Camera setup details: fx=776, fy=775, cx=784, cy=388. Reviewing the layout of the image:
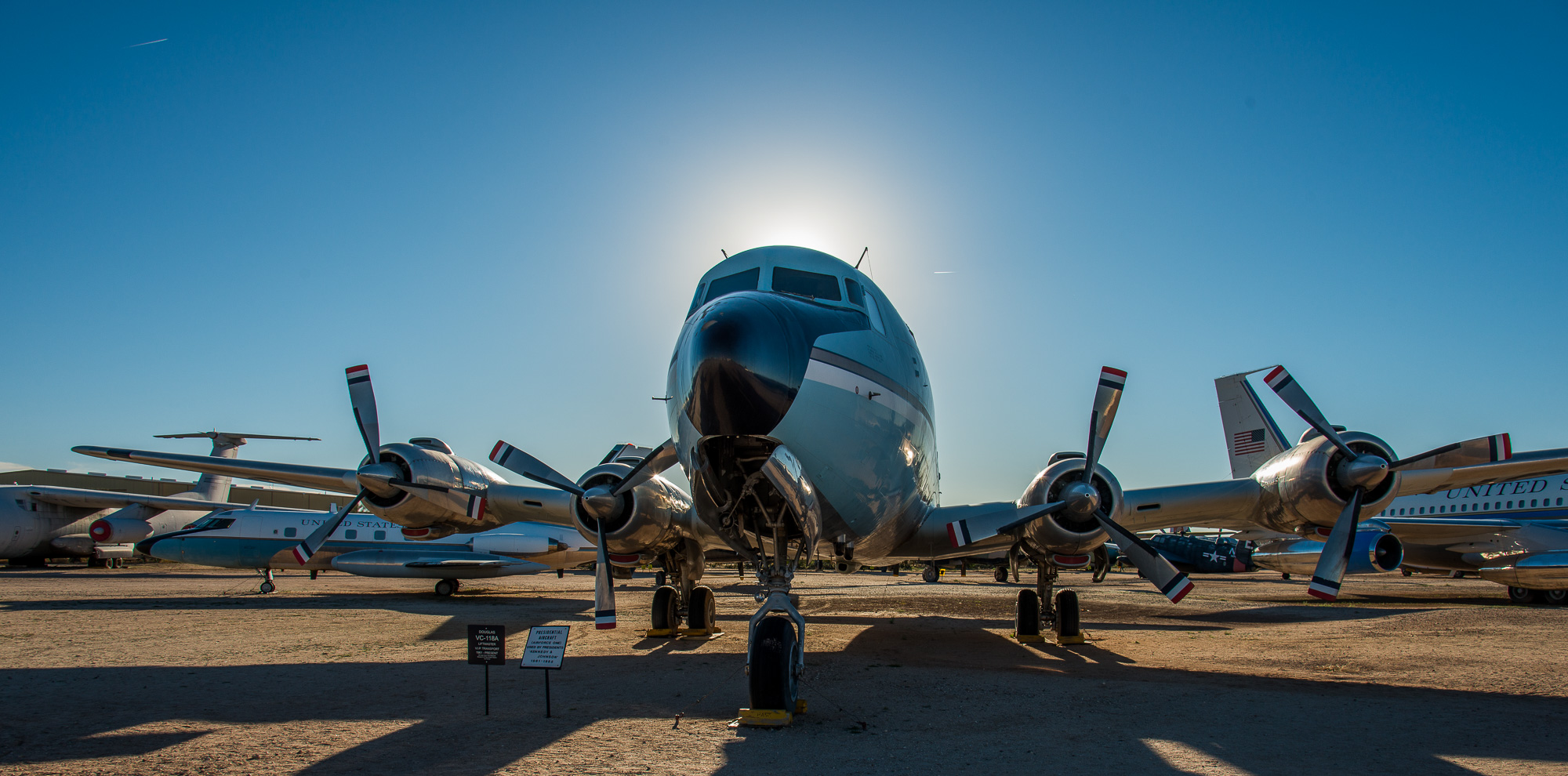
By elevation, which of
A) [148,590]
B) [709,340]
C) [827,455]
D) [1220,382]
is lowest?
[148,590]

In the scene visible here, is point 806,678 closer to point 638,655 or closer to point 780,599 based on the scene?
point 780,599

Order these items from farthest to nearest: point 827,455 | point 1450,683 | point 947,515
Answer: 1. point 947,515
2. point 1450,683
3. point 827,455

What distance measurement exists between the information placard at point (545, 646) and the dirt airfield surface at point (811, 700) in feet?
1.66

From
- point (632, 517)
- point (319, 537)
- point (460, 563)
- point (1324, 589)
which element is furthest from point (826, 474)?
point (460, 563)

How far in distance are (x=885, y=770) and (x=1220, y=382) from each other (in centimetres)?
2388

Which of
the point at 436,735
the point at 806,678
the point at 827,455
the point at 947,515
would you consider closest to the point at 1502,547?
the point at 947,515

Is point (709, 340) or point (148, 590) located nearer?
point (709, 340)

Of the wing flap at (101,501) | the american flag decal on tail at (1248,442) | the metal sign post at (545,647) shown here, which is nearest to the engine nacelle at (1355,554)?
the american flag decal on tail at (1248,442)

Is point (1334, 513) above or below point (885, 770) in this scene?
above

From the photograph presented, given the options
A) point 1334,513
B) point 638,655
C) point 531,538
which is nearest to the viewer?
point 1334,513

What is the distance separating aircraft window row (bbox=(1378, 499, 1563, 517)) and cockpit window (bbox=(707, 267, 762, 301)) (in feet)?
85.5

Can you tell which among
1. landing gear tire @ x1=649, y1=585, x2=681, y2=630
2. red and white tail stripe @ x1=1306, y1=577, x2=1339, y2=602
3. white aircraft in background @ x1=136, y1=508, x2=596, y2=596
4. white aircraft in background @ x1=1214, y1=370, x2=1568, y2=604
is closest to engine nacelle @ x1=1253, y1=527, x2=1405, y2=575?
white aircraft in background @ x1=1214, y1=370, x2=1568, y2=604

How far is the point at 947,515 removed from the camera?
11.0 meters

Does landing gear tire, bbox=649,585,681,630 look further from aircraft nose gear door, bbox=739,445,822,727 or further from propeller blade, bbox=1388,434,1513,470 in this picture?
propeller blade, bbox=1388,434,1513,470
